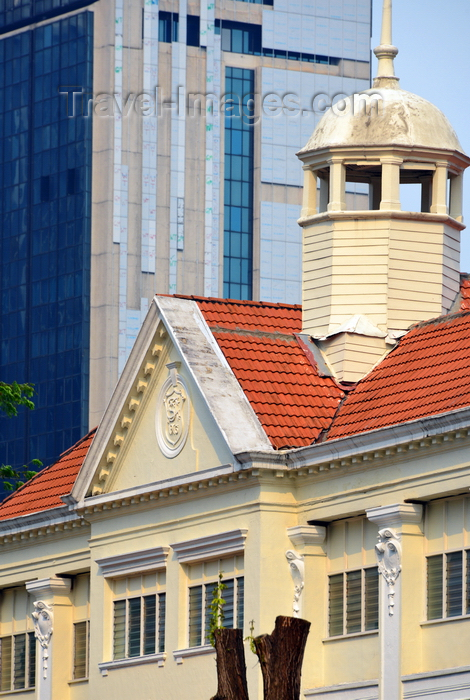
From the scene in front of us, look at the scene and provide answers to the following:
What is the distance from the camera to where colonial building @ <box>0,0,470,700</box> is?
33.2 m

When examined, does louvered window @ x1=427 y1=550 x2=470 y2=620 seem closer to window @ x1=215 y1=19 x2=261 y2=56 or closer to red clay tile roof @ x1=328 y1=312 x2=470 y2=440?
red clay tile roof @ x1=328 y1=312 x2=470 y2=440

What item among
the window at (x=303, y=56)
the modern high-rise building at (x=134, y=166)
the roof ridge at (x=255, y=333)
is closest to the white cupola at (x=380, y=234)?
the roof ridge at (x=255, y=333)

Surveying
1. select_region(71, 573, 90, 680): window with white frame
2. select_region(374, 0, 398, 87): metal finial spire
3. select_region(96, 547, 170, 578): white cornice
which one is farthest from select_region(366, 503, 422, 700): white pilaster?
select_region(374, 0, 398, 87): metal finial spire

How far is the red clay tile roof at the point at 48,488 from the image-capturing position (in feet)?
141

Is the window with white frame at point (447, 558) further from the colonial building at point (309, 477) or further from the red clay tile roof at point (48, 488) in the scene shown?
the red clay tile roof at point (48, 488)

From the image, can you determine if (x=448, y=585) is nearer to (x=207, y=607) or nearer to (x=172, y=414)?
(x=207, y=607)

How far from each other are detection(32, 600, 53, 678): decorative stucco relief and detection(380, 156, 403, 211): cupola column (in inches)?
477

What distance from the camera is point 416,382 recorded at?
35.2m

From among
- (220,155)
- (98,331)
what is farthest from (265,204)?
(98,331)

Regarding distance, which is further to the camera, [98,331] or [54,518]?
[98,331]

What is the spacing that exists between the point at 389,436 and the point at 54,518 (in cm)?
1137

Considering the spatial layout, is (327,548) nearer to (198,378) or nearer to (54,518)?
(198,378)

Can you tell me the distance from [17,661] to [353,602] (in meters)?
12.5

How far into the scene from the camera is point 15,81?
517ft
